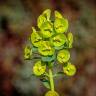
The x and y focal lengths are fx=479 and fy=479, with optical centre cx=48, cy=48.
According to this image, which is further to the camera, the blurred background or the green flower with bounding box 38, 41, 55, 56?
the blurred background

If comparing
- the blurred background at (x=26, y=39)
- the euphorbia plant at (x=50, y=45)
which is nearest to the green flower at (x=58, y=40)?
the euphorbia plant at (x=50, y=45)

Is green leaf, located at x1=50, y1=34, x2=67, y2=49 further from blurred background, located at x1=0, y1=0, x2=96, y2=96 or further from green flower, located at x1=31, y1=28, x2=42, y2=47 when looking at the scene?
blurred background, located at x1=0, y1=0, x2=96, y2=96

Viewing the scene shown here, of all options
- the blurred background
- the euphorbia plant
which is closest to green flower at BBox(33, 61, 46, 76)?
the euphorbia plant

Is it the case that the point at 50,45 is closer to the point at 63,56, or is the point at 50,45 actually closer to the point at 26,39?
the point at 63,56

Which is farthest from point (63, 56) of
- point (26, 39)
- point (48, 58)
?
point (26, 39)

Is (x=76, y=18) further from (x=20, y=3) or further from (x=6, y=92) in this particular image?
(x=6, y=92)

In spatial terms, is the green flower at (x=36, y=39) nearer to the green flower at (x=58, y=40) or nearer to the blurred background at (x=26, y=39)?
the green flower at (x=58, y=40)
